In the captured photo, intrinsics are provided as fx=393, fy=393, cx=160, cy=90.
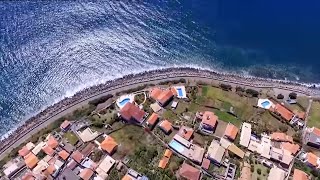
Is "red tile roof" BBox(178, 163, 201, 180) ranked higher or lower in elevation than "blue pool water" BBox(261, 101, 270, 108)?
lower

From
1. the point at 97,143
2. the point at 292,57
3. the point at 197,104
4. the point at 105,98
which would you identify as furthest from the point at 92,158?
the point at 292,57

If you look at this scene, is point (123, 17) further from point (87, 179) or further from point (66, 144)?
point (87, 179)

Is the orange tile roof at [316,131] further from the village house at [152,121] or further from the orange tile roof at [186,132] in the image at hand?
the village house at [152,121]

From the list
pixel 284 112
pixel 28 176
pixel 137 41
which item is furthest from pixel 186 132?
pixel 28 176

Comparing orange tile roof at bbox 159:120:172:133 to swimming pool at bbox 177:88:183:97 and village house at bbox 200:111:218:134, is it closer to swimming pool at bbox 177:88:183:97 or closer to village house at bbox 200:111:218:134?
village house at bbox 200:111:218:134

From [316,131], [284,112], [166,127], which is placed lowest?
[166,127]

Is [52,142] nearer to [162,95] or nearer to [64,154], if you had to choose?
[64,154]

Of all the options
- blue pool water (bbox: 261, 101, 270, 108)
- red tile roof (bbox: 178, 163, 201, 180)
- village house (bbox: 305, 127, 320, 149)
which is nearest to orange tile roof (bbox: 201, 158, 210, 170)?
red tile roof (bbox: 178, 163, 201, 180)
